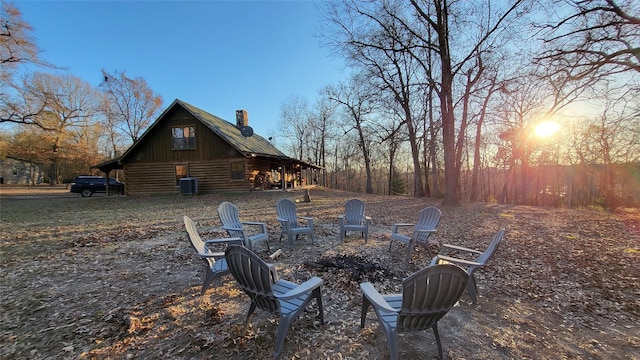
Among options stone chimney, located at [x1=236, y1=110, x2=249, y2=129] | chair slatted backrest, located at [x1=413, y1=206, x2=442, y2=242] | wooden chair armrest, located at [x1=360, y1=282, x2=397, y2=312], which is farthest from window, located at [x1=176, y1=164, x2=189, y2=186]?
wooden chair armrest, located at [x1=360, y1=282, x2=397, y2=312]

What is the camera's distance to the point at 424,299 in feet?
6.84

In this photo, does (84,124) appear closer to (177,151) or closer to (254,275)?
(177,151)

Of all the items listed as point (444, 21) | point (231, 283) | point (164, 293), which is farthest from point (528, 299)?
point (444, 21)

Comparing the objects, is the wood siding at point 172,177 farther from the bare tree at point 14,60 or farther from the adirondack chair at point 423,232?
the adirondack chair at point 423,232

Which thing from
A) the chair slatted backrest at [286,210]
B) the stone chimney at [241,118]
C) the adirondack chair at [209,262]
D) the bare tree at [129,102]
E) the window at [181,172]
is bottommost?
the adirondack chair at [209,262]

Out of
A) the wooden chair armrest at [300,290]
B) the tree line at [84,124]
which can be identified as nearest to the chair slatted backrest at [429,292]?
the wooden chair armrest at [300,290]

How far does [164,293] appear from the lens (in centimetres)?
355

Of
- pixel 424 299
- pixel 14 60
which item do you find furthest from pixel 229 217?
pixel 14 60

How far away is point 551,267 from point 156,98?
35986 millimetres

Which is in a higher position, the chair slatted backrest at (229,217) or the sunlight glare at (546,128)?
the sunlight glare at (546,128)

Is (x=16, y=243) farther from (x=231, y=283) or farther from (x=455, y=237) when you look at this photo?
(x=455, y=237)

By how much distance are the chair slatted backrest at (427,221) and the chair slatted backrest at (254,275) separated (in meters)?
3.54

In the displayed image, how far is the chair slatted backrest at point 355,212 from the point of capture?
658 cm

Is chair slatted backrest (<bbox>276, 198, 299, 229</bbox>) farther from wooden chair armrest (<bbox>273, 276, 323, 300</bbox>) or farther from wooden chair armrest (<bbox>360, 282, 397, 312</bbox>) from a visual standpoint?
wooden chair armrest (<bbox>360, 282, 397, 312</bbox>)
